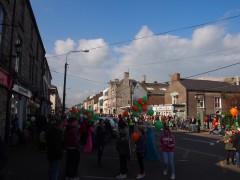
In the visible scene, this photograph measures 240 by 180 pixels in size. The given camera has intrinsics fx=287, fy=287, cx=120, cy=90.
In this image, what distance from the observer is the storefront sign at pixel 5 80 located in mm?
12169

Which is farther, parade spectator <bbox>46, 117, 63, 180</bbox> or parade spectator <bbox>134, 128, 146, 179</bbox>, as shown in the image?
parade spectator <bbox>134, 128, 146, 179</bbox>

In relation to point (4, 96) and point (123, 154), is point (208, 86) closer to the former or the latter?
point (4, 96)

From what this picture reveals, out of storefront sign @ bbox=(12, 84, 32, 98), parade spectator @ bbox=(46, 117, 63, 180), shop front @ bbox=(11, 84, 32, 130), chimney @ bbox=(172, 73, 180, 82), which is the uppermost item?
chimney @ bbox=(172, 73, 180, 82)

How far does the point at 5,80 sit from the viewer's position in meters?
12.9

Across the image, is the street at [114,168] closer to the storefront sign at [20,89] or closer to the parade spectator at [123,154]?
the parade spectator at [123,154]

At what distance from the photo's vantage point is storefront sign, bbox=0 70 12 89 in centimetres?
1217

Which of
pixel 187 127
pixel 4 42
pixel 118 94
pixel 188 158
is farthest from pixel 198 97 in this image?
pixel 4 42

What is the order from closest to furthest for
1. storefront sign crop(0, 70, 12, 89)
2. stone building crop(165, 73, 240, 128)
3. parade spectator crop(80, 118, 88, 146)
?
1. storefront sign crop(0, 70, 12, 89)
2. parade spectator crop(80, 118, 88, 146)
3. stone building crop(165, 73, 240, 128)

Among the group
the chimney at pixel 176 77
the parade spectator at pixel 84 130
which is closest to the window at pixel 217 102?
the chimney at pixel 176 77

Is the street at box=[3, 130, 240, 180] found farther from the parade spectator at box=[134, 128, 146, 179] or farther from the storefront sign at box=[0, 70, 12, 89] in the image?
the storefront sign at box=[0, 70, 12, 89]

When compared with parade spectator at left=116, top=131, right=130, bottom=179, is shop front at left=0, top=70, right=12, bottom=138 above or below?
above

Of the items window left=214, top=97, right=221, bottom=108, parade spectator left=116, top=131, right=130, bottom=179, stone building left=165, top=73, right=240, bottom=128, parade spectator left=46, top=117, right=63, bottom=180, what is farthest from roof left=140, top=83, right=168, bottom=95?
parade spectator left=46, top=117, right=63, bottom=180

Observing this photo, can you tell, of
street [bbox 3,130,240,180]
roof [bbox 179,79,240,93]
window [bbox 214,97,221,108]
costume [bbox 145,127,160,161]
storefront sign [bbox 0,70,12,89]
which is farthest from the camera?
window [bbox 214,97,221,108]

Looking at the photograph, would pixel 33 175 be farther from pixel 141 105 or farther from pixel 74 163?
pixel 141 105
